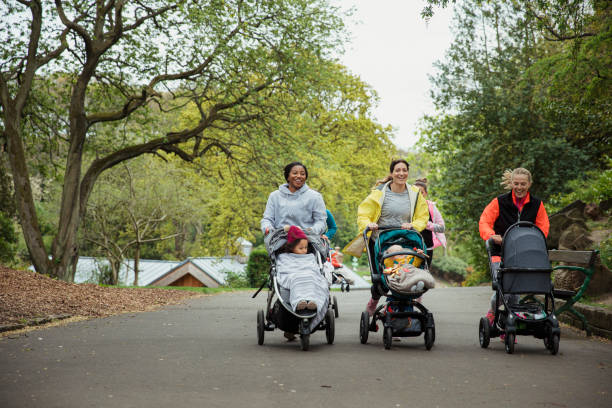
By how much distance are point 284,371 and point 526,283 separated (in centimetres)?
280

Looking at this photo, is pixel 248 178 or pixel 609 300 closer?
pixel 609 300

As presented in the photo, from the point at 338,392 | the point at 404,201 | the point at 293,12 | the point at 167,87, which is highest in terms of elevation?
the point at 293,12

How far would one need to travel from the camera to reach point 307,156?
20438 millimetres

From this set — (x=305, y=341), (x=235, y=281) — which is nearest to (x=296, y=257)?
(x=305, y=341)

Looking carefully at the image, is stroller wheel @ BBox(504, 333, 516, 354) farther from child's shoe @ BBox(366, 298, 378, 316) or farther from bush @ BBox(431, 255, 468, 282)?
bush @ BBox(431, 255, 468, 282)

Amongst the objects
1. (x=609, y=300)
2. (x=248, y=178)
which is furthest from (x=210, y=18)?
(x=609, y=300)

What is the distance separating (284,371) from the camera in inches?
225

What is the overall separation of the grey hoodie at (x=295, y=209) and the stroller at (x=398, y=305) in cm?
66

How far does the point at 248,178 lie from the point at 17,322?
1447 cm

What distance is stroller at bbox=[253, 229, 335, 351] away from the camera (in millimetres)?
6973

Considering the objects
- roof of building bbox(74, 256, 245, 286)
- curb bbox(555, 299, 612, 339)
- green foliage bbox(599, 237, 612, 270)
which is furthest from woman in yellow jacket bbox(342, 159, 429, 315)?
roof of building bbox(74, 256, 245, 286)

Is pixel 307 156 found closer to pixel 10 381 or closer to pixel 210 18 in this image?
pixel 210 18

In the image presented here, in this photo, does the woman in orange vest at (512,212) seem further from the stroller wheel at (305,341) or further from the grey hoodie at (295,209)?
the stroller wheel at (305,341)

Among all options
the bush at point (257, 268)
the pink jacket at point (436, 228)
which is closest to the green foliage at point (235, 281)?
the bush at point (257, 268)
